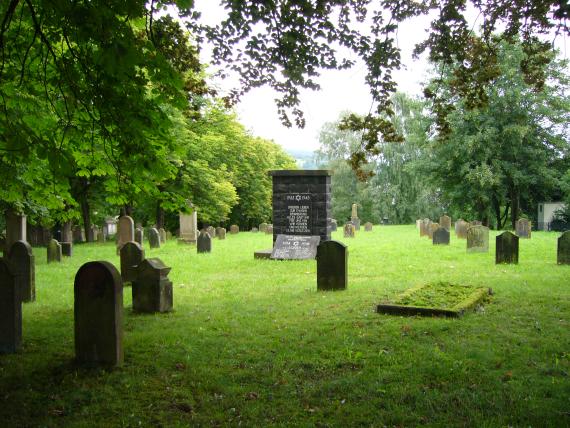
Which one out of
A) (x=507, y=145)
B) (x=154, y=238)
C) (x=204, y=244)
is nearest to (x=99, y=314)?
(x=204, y=244)

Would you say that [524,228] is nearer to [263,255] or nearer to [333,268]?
[263,255]

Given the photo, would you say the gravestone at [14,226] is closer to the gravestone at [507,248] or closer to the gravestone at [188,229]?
the gravestone at [188,229]

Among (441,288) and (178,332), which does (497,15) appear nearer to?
(441,288)

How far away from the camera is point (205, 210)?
30.8 meters

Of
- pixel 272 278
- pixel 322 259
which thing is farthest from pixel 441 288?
pixel 272 278

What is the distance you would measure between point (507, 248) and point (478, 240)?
124 inches

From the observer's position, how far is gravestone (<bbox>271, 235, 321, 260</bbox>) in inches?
639

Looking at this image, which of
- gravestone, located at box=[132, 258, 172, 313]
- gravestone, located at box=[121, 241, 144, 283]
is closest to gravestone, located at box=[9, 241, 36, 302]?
gravestone, located at box=[121, 241, 144, 283]

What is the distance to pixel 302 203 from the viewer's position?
17.1 m

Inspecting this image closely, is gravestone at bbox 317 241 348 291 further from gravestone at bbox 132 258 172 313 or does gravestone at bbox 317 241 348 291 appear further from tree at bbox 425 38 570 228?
tree at bbox 425 38 570 228

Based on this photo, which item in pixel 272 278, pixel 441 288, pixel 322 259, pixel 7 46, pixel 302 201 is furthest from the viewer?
pixel 302 201

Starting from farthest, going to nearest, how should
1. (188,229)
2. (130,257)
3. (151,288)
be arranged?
(188,229)
(130,257)
(151,288)

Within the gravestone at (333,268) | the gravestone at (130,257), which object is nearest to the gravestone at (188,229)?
the gravestone at (130,257)

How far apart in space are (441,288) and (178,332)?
4.63 metres
